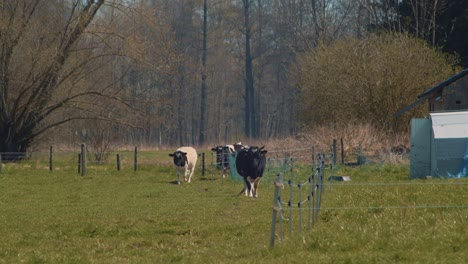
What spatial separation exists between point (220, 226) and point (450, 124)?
53.6 ft

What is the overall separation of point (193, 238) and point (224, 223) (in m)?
2.04

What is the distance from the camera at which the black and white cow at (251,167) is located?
2745 cm

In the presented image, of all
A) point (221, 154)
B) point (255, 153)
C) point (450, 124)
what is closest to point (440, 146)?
point (450, 124)

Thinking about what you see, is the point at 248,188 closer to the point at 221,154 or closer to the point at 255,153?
the point at 255,153

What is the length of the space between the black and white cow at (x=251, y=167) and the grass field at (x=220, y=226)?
1.46 feet

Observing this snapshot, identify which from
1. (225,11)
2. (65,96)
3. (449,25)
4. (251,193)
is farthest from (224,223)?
(225,11)

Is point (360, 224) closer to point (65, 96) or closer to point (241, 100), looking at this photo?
point (65, 96)

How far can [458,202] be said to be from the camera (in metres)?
18.9

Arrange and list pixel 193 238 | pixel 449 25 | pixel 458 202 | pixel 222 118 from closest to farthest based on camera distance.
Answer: pixel 193 238
pixel 458 202
pixel 449 25
pixel 222 118

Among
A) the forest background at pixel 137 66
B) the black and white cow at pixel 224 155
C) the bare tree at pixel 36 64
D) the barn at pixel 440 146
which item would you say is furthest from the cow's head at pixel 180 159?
the bare tree at pixel 36 64

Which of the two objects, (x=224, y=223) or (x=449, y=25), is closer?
(x=224, y=223)

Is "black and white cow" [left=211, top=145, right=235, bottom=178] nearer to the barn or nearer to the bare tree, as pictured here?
the bare tree

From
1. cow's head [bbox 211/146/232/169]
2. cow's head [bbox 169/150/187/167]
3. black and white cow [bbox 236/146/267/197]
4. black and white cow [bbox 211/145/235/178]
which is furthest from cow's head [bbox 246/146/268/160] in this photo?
cow's head [bbox 211/146/232/169]

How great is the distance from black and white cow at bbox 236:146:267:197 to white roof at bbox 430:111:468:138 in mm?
7127
